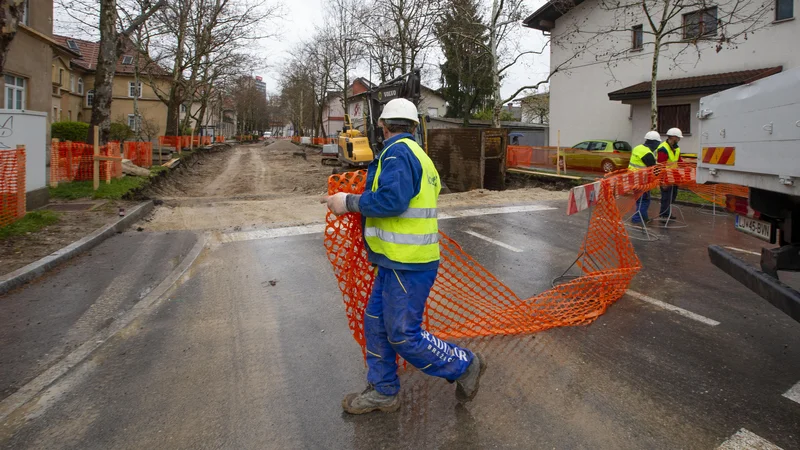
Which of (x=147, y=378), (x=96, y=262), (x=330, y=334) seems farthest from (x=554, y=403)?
(x=96, y=262)

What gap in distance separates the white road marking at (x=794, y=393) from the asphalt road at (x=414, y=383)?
5 centimetres

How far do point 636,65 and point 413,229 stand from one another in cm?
2582

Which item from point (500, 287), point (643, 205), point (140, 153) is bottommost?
point (500, 287)

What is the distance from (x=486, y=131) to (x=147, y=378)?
13.8 m

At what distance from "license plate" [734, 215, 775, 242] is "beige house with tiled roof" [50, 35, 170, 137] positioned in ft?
102

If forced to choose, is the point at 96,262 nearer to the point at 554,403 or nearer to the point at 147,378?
the point at 147,378

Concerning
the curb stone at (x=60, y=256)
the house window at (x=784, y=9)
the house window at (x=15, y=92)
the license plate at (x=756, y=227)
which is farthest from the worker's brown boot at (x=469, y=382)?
the house window at (x=784, y=9)

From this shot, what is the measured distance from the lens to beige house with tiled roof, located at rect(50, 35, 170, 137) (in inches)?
1426

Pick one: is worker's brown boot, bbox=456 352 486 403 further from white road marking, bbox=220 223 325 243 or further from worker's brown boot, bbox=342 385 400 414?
white road marking, bbox=220 223 325 243

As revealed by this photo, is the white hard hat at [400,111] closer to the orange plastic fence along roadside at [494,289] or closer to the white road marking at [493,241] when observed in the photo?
the orange plastic fence along roadside at [494,289]

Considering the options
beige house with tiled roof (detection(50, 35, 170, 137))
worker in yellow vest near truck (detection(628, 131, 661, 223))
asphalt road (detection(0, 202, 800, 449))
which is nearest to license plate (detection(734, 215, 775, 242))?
asphalt road (detection(0, 202, 800, 449))

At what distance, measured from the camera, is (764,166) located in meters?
3.46

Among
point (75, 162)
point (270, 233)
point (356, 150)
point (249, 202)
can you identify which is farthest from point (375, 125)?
point (75, 162)

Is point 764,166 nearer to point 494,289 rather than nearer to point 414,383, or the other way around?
point 494,289
